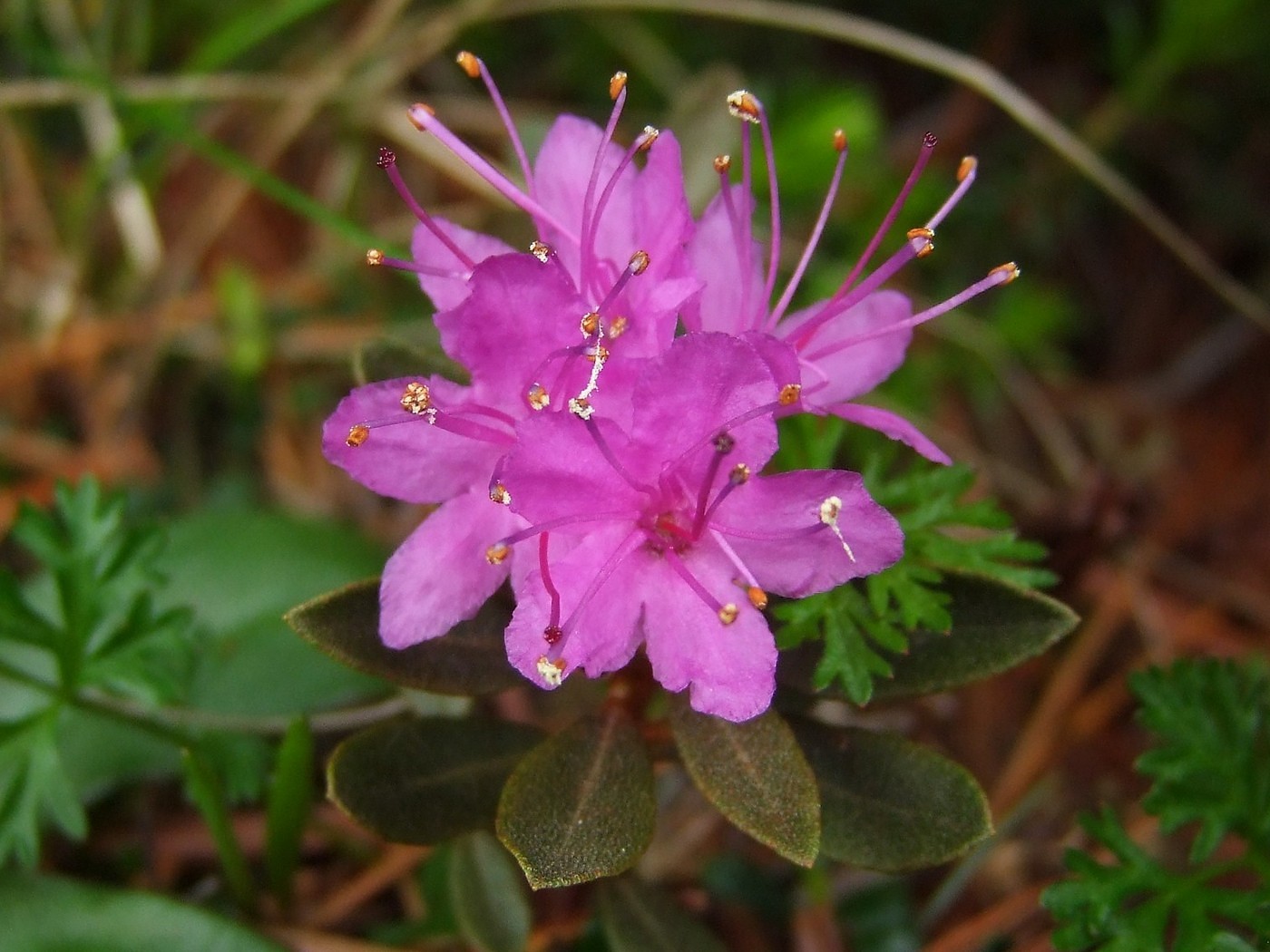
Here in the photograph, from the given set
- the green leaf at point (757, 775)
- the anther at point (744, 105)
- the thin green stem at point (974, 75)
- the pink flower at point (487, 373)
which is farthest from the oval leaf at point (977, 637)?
the thin green stem at point (974, 75)

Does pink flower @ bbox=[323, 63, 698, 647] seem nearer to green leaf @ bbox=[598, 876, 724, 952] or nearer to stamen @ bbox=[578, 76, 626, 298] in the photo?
stamen @ bbox=[578, 76, 626, 298]

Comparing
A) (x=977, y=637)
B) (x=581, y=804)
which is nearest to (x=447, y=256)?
(x=581, y=804)

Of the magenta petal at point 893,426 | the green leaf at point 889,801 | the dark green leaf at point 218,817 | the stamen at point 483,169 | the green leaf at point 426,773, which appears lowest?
the dark green leaf at point 218,817

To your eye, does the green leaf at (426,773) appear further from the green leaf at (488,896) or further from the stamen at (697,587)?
the stamen at (697,587)

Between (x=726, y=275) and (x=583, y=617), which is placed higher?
(x=726, y=275)

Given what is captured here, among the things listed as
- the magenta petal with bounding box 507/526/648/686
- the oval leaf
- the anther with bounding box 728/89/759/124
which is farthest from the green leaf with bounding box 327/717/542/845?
the anther with bounding box 728/89/759/124

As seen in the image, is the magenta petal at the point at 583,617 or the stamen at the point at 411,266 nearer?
the magenta petal at the point at 583,617

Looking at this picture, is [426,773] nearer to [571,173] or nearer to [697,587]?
[697,587]
